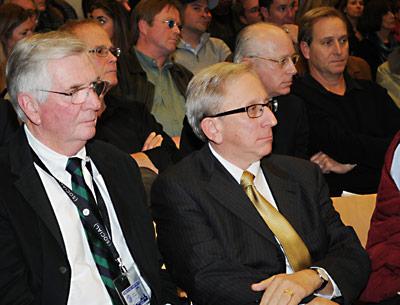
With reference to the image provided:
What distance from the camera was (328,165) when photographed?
424 centimetres

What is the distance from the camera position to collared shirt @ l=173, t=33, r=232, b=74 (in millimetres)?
5855

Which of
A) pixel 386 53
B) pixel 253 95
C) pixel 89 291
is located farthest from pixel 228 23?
pixel 89 291

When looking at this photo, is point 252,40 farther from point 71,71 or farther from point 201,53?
point 201,53

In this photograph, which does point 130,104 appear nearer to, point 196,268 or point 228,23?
point 196,268

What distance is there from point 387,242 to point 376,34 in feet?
15.9

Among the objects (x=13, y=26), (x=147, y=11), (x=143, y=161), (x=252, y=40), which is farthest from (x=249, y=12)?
(x=143, y=161)

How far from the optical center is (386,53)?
23.9ft

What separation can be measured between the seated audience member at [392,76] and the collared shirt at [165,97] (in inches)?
66.2

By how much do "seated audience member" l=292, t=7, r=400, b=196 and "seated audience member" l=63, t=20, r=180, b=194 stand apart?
89 centimetres

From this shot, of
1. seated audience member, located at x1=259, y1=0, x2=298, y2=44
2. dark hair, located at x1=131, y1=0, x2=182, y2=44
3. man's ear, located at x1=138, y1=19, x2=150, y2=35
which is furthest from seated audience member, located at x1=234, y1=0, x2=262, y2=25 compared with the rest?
man's ear, located at x1=138, y1=19, x2=150, y2=35

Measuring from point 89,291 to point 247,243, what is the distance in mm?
587

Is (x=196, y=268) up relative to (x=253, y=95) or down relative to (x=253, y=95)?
down

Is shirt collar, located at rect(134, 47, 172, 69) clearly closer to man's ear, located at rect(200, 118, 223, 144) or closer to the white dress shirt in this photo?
man's ear, located at rect(200, 118, 223, 144)

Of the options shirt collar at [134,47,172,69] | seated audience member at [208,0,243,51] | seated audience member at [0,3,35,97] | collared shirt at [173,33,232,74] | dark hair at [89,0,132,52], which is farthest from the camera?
seated audience member at [208,0,243,51]
